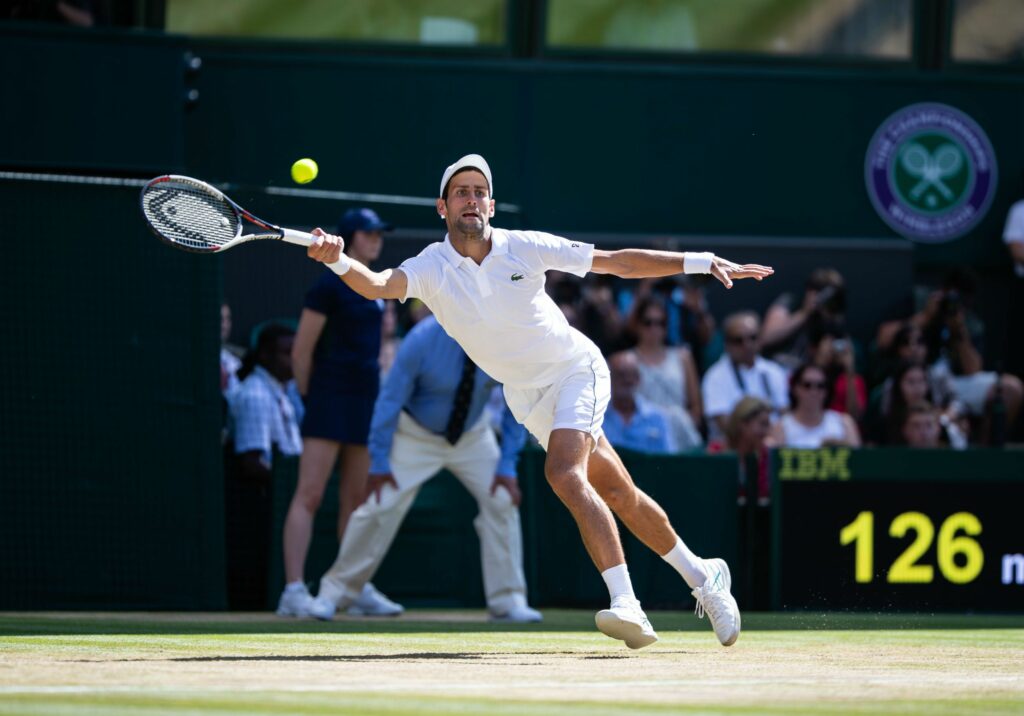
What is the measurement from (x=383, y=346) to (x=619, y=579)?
4.79m

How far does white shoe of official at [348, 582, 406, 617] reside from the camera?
10.8m

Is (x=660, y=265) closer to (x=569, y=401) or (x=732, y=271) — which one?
(x=732, y=271)

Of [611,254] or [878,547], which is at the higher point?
[611,254]

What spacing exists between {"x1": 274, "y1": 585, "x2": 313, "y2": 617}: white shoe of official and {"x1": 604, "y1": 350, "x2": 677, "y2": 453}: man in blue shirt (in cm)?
Answer: 257

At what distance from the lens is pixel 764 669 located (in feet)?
22.8

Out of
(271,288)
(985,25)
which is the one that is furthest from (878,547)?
(985,25)

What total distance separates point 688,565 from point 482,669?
1.60 m

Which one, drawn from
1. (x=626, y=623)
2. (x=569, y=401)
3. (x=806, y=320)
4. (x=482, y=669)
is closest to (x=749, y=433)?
(x=806, y=320)

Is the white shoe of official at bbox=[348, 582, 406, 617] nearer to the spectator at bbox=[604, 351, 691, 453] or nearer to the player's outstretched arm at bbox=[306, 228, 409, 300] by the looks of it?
the spectator at bbox=[604, 351, 691, 453]

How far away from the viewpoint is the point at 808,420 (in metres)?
12.6

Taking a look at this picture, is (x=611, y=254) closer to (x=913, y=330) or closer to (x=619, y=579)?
(x=619, y=579)

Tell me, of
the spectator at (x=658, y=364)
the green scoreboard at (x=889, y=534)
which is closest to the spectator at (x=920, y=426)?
the green scoreboard at (x=889, y=534)

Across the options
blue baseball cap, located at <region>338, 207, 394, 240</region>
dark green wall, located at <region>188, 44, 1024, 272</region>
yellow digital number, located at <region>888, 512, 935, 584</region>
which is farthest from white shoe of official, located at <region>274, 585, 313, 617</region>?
dark green wall, located at <region>188, 44, 1024, 272</region>

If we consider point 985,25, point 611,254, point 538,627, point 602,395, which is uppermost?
point 985,25
